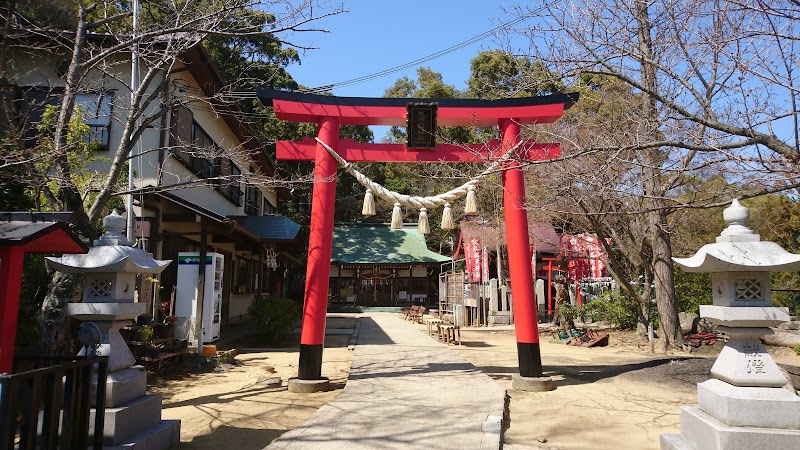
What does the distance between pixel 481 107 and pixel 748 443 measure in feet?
20.4

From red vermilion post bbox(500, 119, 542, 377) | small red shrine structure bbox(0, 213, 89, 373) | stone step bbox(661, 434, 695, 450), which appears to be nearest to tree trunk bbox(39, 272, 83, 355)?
small red shrine structure bbox(0, 213, 89, 373)

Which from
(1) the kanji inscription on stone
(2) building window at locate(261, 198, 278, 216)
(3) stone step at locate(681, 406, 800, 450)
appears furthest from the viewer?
(2) building window at locate(261, 198, 278, 216)

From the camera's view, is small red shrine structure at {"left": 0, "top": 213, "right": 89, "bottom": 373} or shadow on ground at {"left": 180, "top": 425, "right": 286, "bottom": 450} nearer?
small red shrine structure at {"left": 0, "top": 213, "right": 89, "bottom": 373}

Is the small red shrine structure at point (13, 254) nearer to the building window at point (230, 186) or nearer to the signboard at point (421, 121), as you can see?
the signboard at point (421, 121)

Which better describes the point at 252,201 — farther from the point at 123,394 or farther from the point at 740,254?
the point at 740,254

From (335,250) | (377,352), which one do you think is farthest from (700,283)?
(335,250)

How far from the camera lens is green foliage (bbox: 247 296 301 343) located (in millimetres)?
13188

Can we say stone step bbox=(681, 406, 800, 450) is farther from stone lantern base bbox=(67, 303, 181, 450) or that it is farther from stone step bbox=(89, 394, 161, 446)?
stone step bbox=(89, 394, 161, 446)

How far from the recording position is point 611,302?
17109 millimetres

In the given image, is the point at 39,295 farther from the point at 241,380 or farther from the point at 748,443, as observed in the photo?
the point at 748,443

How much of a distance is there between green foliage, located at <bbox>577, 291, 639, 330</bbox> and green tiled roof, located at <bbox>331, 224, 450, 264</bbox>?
41.9ft

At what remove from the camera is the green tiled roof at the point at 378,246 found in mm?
30734

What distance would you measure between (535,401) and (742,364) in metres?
3.57

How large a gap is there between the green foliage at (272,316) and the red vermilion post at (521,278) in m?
7.30
